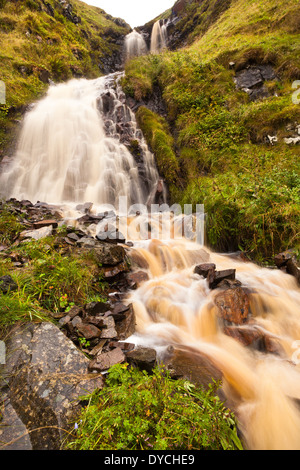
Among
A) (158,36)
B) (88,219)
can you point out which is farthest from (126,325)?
(158,36)

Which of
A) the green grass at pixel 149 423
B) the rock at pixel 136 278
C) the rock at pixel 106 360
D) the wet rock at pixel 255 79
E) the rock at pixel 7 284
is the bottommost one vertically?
the green grass at pixel 149 423

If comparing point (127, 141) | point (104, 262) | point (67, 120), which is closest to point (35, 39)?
point (67, 120)

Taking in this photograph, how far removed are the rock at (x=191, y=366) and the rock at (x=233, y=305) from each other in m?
0.78

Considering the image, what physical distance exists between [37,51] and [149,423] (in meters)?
19.1

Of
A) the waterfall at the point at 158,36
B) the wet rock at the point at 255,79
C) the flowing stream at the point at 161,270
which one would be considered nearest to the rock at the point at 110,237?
the flowing stream at the point at 161,270

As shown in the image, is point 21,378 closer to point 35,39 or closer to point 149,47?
point 35,39

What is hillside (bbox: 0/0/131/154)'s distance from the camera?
1079 cm

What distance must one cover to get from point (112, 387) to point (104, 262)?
7.73 feet

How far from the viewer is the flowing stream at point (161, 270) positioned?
2.33 meters

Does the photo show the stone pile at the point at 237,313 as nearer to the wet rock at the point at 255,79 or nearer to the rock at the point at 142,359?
the rock at the point at 142,359

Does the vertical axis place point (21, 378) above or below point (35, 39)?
below

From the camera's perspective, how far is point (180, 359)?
8.55 feet

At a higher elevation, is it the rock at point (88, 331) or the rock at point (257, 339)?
the rock at point (88, 331)
